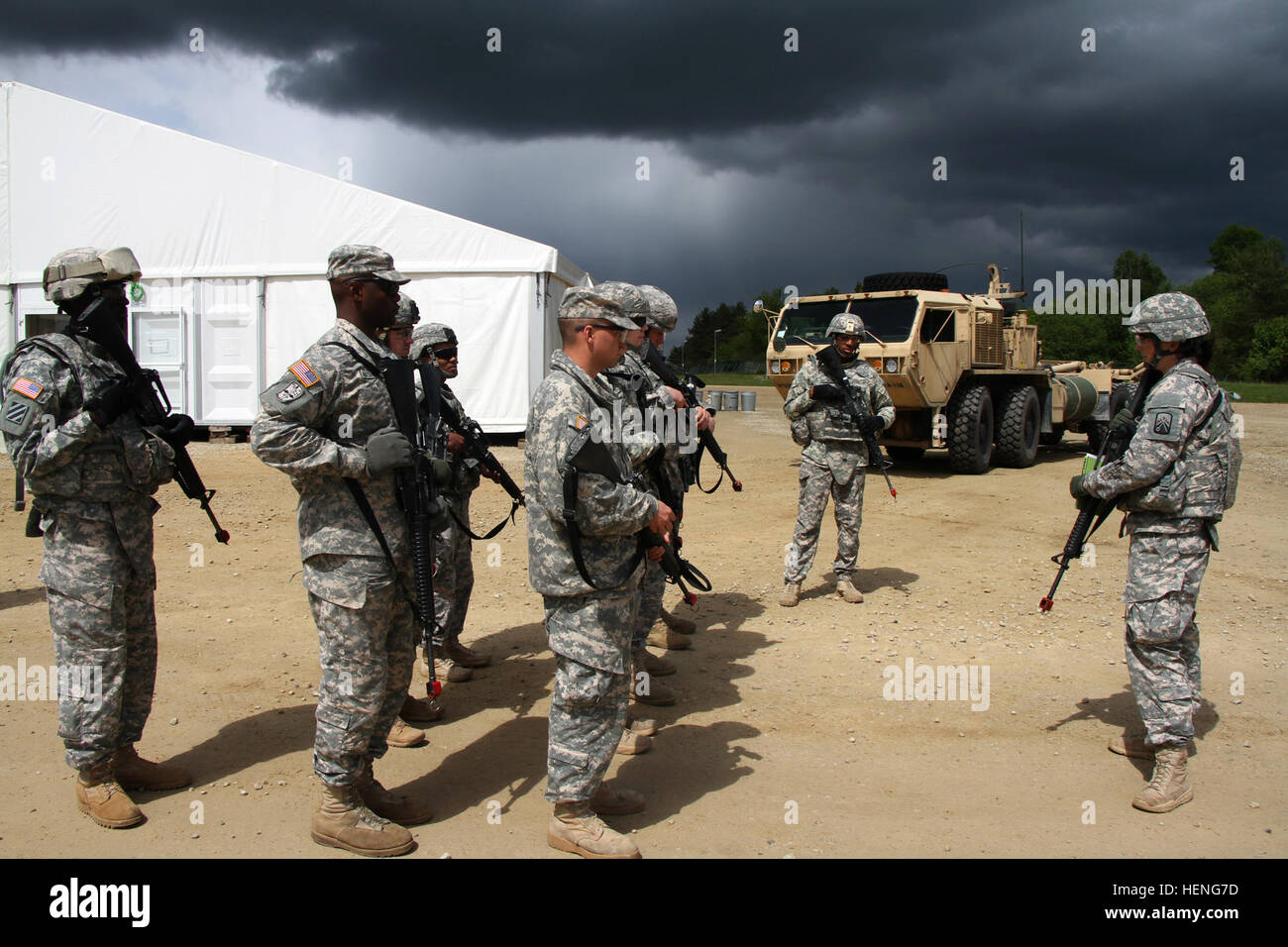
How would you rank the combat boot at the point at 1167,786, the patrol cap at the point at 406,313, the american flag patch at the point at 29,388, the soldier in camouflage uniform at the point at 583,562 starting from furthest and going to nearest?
the patrol cap at the point at 406,313
the combat boot at the point at 1167,786
the american flag patch at the point at 29,388
the soldier in camouflage uniform at the point at 583,562

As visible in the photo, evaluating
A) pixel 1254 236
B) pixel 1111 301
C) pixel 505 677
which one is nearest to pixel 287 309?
pixel 505 677

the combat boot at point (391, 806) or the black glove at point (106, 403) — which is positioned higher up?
the black glove at point (106, 403)

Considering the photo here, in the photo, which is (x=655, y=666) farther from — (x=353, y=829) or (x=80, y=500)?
(x=80, y=500)

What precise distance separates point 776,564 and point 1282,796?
13.6 feet

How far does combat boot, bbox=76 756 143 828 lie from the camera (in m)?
3.22

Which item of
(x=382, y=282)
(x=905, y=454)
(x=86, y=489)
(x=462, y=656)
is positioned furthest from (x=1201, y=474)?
(x=905, y=454)

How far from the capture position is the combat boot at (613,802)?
336cm

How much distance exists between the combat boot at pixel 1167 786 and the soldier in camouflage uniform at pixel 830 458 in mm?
2802

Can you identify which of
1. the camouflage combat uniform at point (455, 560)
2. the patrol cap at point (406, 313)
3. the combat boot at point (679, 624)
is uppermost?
the patrol cap at point (406, 313)

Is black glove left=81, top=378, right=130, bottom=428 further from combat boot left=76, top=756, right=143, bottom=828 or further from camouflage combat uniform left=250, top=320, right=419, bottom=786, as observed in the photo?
combat boot left=76, top=756, right=143, bottom=828

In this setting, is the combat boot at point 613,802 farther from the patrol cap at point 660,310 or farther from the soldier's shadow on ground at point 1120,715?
the patrol cap at point 660,310

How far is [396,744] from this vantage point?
404cm

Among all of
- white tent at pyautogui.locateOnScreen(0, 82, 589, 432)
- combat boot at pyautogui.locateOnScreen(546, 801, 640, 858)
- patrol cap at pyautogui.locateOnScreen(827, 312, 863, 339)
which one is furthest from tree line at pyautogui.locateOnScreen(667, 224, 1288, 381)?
combat boot at pyautogui.locateOnScreen(546, 801, 640, 858)

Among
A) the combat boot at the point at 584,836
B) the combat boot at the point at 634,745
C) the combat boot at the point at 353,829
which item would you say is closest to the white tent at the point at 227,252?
the combat boot at the point at 634,745
